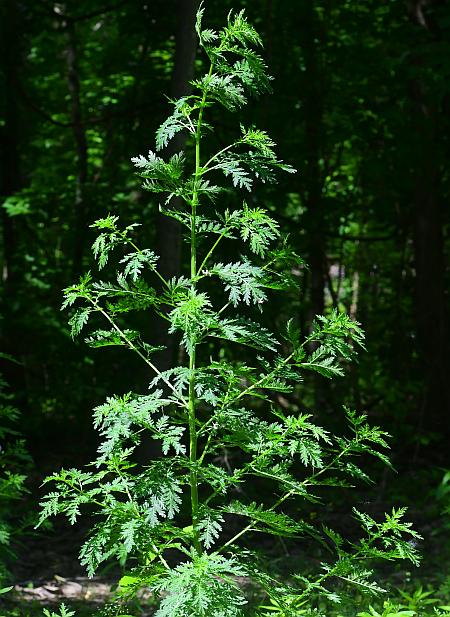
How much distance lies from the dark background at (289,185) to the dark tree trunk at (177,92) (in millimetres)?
1359

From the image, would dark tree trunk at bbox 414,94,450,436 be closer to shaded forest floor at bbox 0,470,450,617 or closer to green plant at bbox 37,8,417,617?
shaded forest floor at bbox 0,470,450,617

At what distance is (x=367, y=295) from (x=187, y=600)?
8228 millimetres

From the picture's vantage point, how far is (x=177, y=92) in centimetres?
611

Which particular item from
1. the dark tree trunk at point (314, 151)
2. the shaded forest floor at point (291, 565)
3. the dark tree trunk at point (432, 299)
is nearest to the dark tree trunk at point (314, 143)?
the dark tree trunk at point (314, 151)

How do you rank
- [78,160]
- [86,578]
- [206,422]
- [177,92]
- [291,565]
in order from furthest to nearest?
1. [78,160]
2. [177,92]
3. [291,565]
4. [86,578]
5. [206,422]

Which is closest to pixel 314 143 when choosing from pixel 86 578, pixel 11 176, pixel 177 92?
pixel 177 92

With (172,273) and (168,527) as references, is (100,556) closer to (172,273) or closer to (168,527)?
(168,527)

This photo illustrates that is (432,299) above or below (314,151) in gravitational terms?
below

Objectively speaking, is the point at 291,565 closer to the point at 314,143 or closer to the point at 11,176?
the point at 314,143

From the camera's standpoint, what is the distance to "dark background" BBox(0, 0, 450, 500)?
804 cm

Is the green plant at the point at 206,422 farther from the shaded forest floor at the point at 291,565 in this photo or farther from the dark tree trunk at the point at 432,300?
the dark tree trunk at the point at 432,300

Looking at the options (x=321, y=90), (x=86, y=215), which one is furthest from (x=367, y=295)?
(x=86, y=215)

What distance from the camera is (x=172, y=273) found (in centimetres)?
625

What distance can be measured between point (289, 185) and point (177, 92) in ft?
7.76
